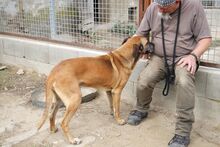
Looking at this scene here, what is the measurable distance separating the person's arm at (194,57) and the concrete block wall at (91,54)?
0.50 metres

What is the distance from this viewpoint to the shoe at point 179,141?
3.60 m

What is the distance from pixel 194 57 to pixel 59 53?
8.61 feet

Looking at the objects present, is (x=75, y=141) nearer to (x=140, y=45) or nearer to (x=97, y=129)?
(x=97, y=129)

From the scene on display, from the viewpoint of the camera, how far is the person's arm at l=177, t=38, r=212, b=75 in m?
3.57

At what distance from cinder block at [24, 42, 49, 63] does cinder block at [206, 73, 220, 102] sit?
9.34ft

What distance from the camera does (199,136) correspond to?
12.7 feet

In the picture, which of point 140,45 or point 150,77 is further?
point 140,45

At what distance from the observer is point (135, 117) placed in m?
4.20

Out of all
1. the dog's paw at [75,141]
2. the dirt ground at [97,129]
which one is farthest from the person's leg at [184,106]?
the dog's paw at [75,141]

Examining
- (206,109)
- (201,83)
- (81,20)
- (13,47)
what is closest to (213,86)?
(201,83)

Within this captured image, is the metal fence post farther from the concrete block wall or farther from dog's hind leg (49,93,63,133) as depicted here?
dog's hind leg (49,93,63,133)

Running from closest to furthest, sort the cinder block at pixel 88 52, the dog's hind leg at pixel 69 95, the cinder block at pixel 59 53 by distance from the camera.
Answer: the dog's hind leg at pixel 69 95 → the cinder block at pixel 88 52 → the cinder block at pixel 59 53

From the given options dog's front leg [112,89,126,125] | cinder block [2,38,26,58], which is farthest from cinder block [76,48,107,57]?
cinder block [2,38,26,58]

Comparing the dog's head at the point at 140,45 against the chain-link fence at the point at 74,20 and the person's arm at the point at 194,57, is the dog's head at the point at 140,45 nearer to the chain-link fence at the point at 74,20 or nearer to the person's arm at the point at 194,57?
the person's arm at the point at 194,57
